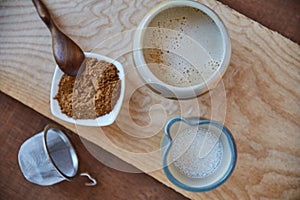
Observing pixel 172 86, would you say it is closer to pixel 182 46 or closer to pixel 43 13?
pixel 182 46

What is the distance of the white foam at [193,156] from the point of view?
0.73 m

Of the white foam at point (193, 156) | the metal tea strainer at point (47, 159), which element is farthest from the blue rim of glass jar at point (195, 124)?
the metal tea strainer at point (47, 159)

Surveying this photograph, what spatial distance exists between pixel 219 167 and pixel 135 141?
14 cm

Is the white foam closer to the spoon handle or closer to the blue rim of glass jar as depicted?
the blue rim of glass jar

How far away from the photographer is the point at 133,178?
81 cm

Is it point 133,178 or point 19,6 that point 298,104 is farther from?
point 19,6

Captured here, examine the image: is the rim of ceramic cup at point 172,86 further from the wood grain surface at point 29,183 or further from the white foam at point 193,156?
the wood grain surface at point 29,183

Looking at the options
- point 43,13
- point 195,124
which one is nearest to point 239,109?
point 195,124

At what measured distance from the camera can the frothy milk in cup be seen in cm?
72

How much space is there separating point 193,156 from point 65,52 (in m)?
0.24

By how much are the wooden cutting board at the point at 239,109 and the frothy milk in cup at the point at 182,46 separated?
44 mm

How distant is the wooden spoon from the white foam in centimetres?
19

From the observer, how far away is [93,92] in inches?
29.6

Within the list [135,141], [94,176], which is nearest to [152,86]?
[135,141]
